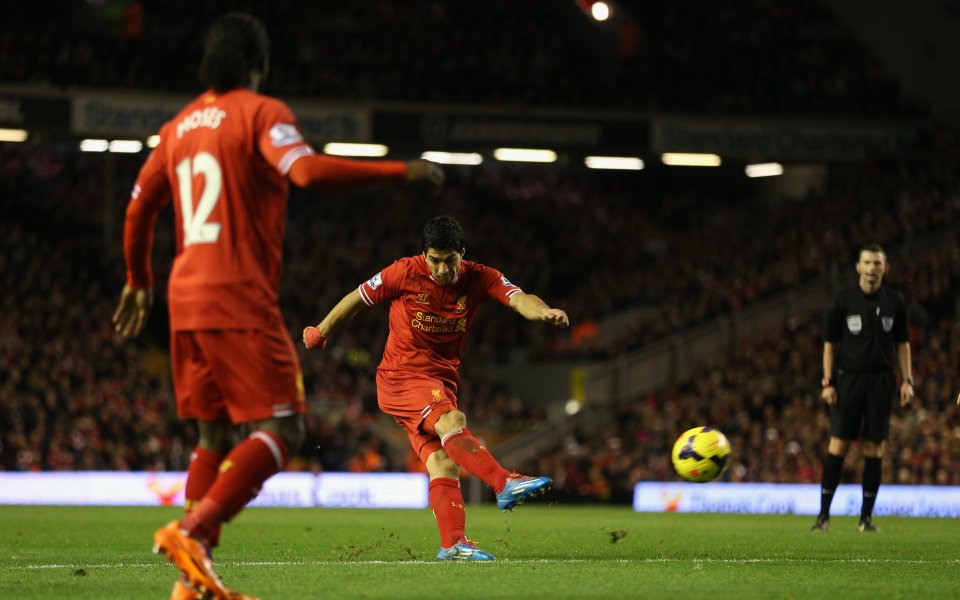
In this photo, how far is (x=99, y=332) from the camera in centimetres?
2917

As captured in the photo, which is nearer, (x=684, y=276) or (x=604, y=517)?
(x=604, y=517)

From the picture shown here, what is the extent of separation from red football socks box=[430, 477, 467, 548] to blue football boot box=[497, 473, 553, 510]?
560mm

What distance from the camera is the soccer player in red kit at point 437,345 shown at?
8.57 m

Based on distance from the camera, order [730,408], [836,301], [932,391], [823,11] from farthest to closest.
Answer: [823,11] → [730,408] → [932,391] → [836,301]

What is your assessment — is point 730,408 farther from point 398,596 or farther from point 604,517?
point 398,596

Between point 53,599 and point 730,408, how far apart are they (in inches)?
857

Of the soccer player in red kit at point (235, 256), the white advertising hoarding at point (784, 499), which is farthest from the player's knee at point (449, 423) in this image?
the white advertising hoarding at point (784, 499)

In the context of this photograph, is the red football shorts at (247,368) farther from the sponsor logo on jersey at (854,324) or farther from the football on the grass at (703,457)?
the sponsor logo on jersey at (854,324)

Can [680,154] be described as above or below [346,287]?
above

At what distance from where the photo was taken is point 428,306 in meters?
9.09

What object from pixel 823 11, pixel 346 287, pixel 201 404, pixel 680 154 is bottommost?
pixel 201 404

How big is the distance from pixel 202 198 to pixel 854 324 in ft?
26.1

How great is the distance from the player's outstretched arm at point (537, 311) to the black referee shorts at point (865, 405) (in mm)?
4902

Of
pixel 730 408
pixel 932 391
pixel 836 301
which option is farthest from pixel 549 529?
pixel 730 408
